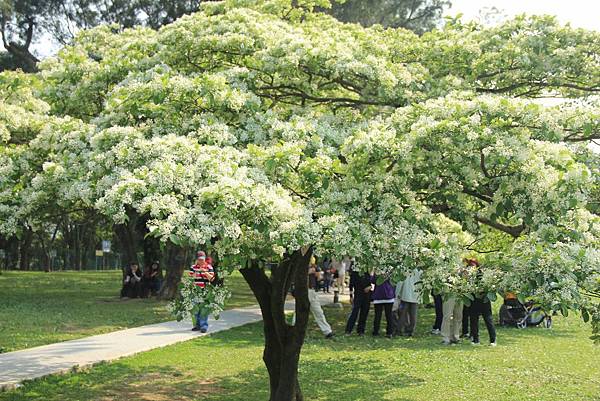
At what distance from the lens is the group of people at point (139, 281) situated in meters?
21.1

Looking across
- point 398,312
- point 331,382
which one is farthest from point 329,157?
point 398,312

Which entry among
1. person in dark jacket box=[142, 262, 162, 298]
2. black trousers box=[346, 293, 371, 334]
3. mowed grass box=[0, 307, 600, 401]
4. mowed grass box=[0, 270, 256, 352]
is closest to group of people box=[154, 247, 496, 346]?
black trousers box=[346, 293, 371, 334]

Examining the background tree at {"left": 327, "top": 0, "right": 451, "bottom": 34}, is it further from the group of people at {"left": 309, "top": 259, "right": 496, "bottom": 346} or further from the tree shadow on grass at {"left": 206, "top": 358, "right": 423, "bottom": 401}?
the tree shadow on grass at {"left": 206, "top": 358, "right": 423, "bottom": 401}

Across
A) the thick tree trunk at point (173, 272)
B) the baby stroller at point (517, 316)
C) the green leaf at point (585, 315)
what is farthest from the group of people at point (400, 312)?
the green leaf at point (585, 315)

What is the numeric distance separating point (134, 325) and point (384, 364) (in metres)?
6.08

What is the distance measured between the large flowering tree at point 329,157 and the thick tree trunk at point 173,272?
970 centimetres

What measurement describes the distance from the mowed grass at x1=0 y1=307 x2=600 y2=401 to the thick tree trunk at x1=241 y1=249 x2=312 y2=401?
84 centimetres

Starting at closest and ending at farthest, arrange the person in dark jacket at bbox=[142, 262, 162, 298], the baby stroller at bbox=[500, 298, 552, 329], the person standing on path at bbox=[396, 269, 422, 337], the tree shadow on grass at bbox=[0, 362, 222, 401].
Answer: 1. the tree shadow on grass at bbox=[0, 362, 222, 401]
2. the person standing on path at bbox=[396, 269, 422, 337]
3. the baby stroller at bbox=[500, 298, 552, 329]
4. the person in dark jacket at bbox=[142, 262, 162, 298]

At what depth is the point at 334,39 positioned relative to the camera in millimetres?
9539

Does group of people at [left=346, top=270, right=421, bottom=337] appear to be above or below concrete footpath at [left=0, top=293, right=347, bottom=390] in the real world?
above

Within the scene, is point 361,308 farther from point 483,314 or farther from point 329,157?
point 329,157

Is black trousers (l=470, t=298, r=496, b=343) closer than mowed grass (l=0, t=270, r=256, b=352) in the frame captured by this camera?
Yes

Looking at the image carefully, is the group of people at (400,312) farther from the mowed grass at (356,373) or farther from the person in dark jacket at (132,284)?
the person in dark jacket at (132,284)

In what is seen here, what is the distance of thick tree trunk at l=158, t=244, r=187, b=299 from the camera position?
20359mm
